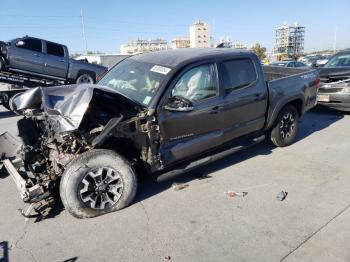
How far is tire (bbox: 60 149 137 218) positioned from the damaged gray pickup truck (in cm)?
1

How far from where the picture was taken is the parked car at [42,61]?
482 inches

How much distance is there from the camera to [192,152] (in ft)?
14.9

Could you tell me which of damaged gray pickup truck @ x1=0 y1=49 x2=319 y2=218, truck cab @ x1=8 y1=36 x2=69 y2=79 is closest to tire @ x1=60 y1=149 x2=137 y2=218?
damaged gray pickup truck @ x1=0 y1=49 x2=319 y2=218

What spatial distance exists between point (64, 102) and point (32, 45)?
10328 mm

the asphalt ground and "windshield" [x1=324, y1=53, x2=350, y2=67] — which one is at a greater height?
"windshield" [x1=324, y1=53, x2=350, y2=67]

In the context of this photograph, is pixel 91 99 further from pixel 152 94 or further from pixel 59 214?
pixel 59 214

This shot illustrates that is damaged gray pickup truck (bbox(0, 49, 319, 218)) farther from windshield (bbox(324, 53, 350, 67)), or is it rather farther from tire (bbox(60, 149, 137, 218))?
windshield (bbox(324, 53, 350, 67))

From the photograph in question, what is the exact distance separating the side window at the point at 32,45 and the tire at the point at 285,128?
10.3 metres

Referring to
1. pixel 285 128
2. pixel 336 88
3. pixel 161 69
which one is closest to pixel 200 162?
pixel 161 69

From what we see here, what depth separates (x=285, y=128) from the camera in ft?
20.3

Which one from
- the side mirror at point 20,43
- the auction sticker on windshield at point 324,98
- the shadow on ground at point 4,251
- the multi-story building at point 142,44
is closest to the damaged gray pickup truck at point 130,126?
the shadow on ground at point 4,251

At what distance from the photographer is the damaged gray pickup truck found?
3.75 m

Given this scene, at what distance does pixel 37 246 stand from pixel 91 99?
1629 mm

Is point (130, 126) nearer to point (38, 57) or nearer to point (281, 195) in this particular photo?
point (281, 195)
